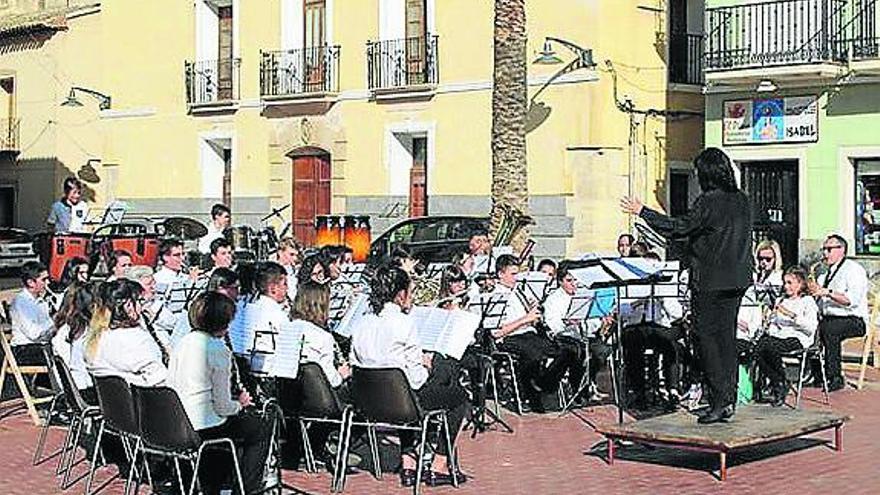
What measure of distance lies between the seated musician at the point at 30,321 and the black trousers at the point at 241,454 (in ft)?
16.5

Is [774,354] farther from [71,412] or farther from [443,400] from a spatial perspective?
[71,412]

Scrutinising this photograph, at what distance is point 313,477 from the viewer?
37.0 ft

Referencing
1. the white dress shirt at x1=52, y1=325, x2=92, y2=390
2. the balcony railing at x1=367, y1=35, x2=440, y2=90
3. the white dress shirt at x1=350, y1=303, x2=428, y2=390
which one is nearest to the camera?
the white dress shirt at x1=350, y1=303, x2=428, y2=390

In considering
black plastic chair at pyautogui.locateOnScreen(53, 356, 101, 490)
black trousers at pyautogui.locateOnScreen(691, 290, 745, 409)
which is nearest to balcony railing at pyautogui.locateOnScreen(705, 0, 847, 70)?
black trousers at pyautogui.locateOnScreen(691, 290, 745, 409)

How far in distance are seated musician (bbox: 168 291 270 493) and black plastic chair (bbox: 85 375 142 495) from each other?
1.22ft

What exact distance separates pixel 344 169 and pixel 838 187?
1191 cm

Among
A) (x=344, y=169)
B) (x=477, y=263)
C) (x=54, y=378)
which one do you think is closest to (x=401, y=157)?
(x=344, y=169)

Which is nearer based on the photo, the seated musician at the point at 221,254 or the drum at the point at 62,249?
the seated musician at the point at 221,254

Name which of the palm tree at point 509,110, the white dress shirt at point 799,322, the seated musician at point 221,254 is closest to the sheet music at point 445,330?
the seated musician at point 221,254

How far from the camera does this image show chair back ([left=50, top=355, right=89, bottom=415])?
36.5 ft

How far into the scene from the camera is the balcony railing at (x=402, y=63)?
3041cm

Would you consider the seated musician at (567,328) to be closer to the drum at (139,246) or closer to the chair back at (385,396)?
the chair back at (385,396)

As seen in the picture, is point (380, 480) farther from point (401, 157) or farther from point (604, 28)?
point (401, 157)

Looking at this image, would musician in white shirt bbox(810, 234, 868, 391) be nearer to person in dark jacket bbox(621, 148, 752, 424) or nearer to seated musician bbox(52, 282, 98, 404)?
person in dark jacket bbox(621, 148, 752, 424)
